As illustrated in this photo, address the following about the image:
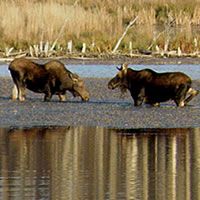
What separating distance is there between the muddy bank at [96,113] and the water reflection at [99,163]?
2.67 ft

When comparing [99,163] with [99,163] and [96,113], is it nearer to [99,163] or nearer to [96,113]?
[99,163]

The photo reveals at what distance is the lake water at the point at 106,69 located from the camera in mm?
24812

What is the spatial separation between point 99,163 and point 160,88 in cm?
716

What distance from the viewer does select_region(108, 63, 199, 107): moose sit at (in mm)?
15894

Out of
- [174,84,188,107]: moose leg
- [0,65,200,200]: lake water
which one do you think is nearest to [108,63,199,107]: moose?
[174,84,188,107]: moose leg

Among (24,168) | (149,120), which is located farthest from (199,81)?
(24,168)

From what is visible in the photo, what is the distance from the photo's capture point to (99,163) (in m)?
9.02

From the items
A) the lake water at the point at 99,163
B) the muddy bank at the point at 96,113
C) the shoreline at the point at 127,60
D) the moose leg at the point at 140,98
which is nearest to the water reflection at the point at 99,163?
the lake water at the point at 99,163

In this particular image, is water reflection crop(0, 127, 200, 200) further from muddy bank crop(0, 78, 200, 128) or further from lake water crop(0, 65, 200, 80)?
lake water crop(0, 65, 200, 80)

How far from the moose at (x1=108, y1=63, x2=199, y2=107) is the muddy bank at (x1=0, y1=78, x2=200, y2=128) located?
0.20 m

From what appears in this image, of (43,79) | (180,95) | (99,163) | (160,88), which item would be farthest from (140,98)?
(99,163)

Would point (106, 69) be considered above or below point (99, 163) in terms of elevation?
below

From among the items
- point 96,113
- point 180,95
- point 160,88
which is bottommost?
point 96,113

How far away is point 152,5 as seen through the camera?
44688 mm
